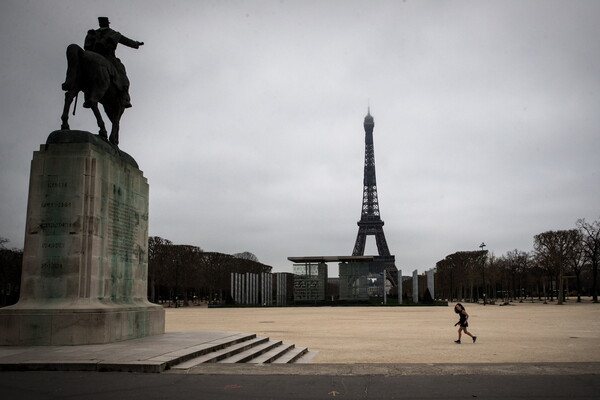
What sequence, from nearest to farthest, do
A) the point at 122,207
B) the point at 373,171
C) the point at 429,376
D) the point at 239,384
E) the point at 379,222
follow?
the point at 239,384
the point at 429,376
the point at 122,207
the point at 379,222
the point at 373,171

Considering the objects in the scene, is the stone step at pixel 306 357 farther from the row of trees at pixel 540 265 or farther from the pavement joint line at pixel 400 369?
the row of trees at pixel 540 265

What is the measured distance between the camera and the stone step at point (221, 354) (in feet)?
39.8

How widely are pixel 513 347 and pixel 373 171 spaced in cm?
13604

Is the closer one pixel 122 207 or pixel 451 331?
pixel 122 207

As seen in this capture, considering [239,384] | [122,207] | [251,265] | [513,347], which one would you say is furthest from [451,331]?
[251,265]

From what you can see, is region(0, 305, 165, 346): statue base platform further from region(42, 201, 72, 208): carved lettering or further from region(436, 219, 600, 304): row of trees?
region(436, 219, 600, 304): row of trees

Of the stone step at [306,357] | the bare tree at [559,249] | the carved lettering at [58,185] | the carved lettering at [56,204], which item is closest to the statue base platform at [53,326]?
the carved lettering at [56,204]

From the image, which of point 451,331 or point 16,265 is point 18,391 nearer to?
point 451,331

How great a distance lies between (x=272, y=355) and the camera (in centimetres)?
1644

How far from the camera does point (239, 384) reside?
10062 mm

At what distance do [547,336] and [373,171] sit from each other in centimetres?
13138

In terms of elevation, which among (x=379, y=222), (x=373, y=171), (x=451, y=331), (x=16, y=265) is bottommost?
(x=451, y=331)

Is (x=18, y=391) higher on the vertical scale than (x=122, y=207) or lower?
lower

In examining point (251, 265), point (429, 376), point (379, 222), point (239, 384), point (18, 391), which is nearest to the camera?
point (18, 391)
